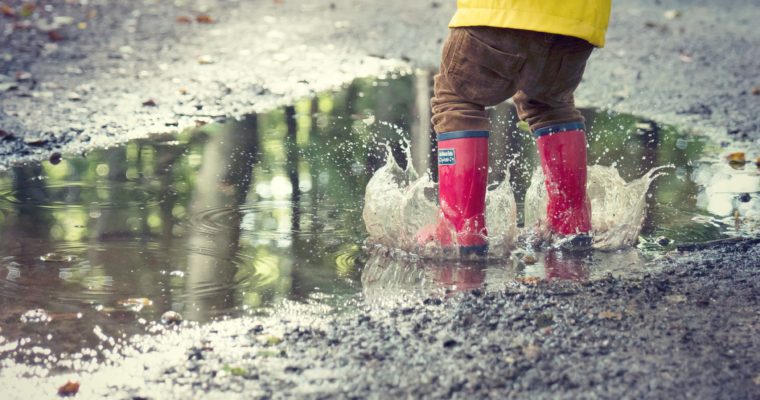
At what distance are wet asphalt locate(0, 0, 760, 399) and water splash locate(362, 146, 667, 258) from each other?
0.30 m

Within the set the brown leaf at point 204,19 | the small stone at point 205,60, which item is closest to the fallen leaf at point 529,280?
the small stone at point 205,60

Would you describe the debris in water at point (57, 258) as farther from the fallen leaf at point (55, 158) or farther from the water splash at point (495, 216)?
the fallen leaf at point (55, 158)

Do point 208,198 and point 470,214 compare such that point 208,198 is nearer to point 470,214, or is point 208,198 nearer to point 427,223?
point 427,223

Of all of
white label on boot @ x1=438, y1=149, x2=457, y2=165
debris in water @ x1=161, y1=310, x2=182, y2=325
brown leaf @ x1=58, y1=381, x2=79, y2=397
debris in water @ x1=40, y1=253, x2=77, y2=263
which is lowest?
brown leaf @ x1=58, y1=381, x2=79, y2=397

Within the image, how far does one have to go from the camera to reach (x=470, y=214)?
13.4ft

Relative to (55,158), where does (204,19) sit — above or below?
above

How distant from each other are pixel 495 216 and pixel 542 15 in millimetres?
909

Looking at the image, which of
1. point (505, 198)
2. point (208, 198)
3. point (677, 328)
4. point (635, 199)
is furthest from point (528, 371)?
point (208, 198)

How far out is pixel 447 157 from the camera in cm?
405

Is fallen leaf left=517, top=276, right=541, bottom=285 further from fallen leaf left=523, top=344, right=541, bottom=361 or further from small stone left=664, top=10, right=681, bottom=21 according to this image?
small stone left=664, top=10, right=681, bottom=21

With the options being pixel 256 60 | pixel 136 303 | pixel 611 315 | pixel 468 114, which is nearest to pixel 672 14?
pixel 256 60

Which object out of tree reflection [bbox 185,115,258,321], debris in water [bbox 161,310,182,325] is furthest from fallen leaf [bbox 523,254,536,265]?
debris in water [bbox 161,310,182,325]

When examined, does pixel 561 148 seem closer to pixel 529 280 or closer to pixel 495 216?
pixel 495 216

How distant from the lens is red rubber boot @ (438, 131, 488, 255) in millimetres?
4027
